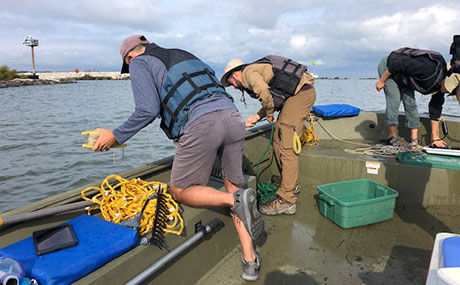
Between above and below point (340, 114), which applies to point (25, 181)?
below

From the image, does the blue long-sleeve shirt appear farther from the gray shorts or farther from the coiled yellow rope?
the coiled yellow rope

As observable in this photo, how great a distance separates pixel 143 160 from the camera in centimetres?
825

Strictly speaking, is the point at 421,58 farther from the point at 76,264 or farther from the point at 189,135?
the point at 76,264

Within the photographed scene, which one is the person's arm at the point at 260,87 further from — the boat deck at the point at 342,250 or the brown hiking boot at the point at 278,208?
the boat deck at the point at 342,250

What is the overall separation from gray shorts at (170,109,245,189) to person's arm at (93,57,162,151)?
0.27 metres

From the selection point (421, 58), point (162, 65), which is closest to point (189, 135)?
point (162, 65)

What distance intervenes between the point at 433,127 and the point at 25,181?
7.54m

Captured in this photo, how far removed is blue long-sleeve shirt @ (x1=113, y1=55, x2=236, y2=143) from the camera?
214 cm

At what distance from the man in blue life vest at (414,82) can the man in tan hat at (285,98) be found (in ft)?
4.84

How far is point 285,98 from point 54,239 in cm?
248

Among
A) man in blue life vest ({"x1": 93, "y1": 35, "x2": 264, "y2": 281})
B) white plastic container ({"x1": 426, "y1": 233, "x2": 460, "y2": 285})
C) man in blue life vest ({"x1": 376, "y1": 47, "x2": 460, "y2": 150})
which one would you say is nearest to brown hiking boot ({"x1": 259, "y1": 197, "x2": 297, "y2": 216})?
man in blue life vest ({"x1": 93, "y1": 35, "x2": 264, "y2": 281})

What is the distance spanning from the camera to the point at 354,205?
3.09m

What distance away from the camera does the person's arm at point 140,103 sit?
7.00 ft

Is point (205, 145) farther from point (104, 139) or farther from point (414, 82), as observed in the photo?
point (414, 82)
